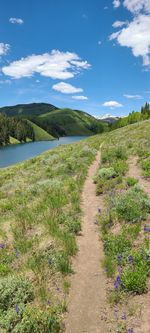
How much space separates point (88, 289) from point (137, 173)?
38.4 feet

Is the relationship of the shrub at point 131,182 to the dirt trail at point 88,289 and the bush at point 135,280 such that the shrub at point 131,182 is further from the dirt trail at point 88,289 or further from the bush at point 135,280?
the bush at point 135,280

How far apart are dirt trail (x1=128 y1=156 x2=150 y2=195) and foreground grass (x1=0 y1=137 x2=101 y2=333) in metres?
3.79

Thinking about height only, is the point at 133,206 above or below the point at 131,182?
below

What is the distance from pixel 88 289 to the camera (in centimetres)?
803

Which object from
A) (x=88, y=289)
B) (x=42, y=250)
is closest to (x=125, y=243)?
(x=88, y=289)

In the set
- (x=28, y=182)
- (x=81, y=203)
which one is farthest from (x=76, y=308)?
(x=28, y=182)

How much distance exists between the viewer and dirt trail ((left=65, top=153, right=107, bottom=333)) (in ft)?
22.4

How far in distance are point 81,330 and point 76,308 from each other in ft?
2.23

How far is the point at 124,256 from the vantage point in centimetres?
906

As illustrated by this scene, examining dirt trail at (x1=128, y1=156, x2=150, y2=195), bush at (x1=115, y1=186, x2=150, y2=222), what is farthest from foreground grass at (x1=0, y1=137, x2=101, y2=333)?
dirt trail at (x1=128, y1=156, x2=150, y2=195)

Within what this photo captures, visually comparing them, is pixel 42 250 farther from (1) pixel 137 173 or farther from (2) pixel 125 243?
(1) pixel 137 173

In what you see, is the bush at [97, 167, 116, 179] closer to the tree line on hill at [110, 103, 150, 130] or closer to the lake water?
the lake water

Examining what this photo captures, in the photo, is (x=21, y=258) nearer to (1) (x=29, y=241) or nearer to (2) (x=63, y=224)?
(1) (x=29, y=241)

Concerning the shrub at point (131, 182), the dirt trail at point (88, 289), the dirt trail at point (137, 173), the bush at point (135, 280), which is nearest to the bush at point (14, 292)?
the dirt trail at point (88, 289)
